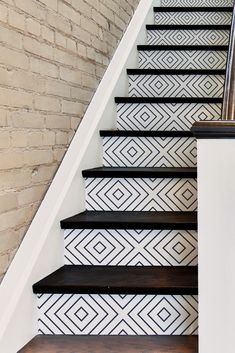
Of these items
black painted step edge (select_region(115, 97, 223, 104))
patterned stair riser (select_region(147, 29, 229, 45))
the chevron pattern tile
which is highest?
patterned stair riser (select_region(147, 29, 229, 45))

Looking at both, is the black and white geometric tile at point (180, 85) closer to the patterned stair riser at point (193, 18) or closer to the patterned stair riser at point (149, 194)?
the patterned stair riser at point (193, 18)

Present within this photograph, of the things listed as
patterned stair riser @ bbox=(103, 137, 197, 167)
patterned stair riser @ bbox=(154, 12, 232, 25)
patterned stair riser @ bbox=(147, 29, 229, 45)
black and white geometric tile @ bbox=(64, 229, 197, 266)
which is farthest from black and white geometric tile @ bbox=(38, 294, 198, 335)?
patterned stair riser @ bbox=(154, 12, 232, 25)

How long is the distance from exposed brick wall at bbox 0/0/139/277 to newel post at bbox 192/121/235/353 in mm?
625

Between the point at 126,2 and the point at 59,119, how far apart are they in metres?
1.49

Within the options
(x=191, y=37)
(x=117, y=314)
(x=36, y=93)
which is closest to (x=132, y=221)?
(x=117, y=314)

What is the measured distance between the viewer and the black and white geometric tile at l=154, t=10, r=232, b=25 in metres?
3.73

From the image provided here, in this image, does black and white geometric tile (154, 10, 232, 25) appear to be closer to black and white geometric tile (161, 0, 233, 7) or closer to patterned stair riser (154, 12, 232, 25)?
patterned stair riser (154, 12, 232, 25)

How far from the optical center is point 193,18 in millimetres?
3777

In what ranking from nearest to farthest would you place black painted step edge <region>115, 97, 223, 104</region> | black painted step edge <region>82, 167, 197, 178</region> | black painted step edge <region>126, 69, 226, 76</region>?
black painted step edge <region>82, 167, 197, 178</region>
black painted step edge <region>115, 97, 223, 104</region>
black painted step edge <region>126, 69, 226, 76</region>

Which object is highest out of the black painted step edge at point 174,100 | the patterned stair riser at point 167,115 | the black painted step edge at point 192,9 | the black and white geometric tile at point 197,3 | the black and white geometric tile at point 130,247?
the black and white geometric tile at point 197,3

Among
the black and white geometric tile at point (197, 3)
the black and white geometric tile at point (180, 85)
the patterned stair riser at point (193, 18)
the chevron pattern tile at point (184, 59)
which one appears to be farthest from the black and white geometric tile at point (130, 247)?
the black and white geometric tile at point (197, 3)

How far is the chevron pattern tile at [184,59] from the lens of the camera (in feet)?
10.7

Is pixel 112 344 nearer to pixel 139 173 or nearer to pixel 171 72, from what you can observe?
pixel 139 173

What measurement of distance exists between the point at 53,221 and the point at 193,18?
94.8 inches
